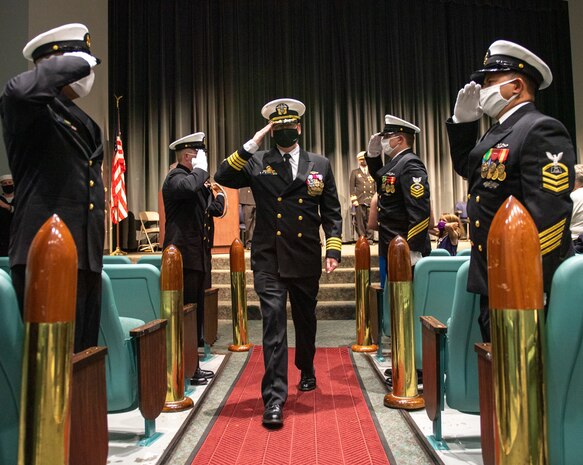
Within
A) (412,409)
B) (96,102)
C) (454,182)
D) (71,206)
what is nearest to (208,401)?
(412,409)

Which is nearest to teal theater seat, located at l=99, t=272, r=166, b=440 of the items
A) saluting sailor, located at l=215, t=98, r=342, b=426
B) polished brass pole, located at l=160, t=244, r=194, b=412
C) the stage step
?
polished brass pole, located at l=160, t=244, r=194, b=412

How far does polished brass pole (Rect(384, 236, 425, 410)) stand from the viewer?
2.48 m

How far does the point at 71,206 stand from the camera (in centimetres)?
165

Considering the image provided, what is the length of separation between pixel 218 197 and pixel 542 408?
Answer: 10.8 feet

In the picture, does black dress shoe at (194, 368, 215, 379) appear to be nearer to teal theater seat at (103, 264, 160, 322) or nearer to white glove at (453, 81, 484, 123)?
teal theater seat at (103, 264, 160, 322)

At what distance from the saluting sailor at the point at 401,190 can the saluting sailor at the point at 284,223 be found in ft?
1.59

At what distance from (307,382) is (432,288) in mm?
929

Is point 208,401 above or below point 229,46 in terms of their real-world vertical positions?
below

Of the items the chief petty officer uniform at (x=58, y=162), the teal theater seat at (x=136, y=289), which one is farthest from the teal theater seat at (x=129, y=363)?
the teal theater seat at (x=136, y=289)

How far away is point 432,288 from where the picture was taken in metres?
2.53

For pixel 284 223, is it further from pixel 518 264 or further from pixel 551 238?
pixel 518 264

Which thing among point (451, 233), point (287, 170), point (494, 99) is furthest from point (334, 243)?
point (451, 233)

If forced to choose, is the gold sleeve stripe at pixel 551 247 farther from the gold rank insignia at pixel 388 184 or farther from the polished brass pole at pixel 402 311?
the gold rank insignia at pixel 388 184

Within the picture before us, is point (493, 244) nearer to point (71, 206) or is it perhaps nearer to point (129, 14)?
point (71, 206)
